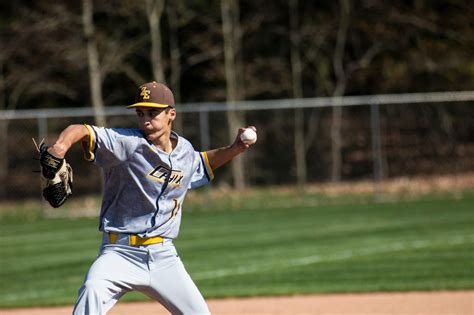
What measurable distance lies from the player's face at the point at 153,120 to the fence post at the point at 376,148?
53.8ft

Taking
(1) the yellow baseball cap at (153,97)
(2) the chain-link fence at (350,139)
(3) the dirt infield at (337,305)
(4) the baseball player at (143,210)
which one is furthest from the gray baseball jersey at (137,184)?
(2) the chain-link fence at (350,139)

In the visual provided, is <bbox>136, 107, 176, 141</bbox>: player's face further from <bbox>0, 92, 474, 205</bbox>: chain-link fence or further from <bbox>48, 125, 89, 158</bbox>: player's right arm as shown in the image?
<bbox>0, 92, 474, 205</bbox>: chain-link fence

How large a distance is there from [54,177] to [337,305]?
17.4 feet

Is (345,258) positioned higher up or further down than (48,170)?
further down

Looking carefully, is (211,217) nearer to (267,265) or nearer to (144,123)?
(267,265)

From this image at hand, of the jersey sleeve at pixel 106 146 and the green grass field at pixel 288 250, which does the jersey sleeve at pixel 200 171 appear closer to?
the jersey sleeve at pixel 106 146

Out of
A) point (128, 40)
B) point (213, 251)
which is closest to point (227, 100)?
point (128, 40)

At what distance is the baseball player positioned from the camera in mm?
6211

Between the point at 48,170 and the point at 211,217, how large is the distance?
48.7 ft

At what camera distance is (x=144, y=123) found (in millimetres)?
6301

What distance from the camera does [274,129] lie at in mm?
23656

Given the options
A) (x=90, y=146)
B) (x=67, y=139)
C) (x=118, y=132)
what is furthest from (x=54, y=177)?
(x=118, y=132)

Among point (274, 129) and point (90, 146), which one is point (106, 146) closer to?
point (90, 146)

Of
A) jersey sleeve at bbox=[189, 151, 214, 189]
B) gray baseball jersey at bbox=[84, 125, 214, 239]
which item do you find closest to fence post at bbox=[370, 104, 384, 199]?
jersey sleeve at bbox=[189, 151, 214, 189]
